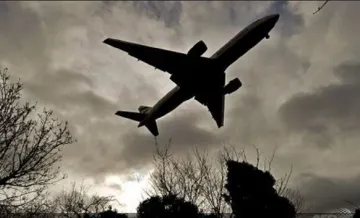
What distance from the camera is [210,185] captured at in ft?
102

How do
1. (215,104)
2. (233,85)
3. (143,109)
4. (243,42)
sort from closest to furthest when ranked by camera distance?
1. (243,42)
2. (233,85)
3. (215,104)
4. (143,109)

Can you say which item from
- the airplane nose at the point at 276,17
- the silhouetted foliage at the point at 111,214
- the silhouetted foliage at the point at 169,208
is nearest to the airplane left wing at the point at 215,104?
the airplane nose at the point at 276,17

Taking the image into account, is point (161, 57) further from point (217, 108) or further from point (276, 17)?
point (276, 17)

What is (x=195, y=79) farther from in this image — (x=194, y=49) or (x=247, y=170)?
(x=247, y=170)

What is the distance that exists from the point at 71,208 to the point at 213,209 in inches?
724

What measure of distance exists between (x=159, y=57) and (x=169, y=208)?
50.7 ft

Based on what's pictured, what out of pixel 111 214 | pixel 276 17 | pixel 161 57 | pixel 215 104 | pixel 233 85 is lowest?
pixel 111 214

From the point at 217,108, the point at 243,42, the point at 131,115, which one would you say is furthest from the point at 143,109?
the point at 243,42

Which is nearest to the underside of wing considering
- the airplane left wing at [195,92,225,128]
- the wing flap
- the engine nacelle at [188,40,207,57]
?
the airplane left wing at [195,92,225,128]

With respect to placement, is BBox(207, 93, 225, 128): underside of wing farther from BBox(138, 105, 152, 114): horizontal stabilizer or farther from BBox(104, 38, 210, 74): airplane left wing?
BBox(138, 105, 152, 114): horizontal stabilizer

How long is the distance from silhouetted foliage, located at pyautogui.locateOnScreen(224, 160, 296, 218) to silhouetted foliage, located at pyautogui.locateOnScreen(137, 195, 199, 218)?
523 cm

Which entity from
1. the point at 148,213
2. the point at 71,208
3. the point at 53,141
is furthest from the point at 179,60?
the point at 71,208

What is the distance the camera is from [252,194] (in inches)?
1052

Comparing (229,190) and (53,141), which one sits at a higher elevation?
(53,141)
